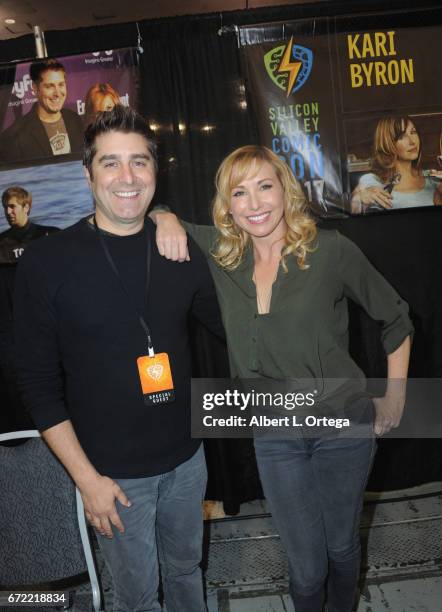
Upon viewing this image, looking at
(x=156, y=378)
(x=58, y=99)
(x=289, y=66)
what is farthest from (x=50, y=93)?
(x=156, y=378)

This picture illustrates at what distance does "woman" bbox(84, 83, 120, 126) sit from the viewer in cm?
242

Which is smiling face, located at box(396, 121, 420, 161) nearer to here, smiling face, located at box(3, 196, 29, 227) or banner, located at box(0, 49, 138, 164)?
banner, located at box(0, 49, 138, 164)

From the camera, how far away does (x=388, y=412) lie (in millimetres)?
1673

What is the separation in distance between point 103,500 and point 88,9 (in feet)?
19.1

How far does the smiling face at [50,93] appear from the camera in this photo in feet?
7.91

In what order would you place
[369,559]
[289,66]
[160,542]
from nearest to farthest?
[160,542] < [369,559] < [289,66]

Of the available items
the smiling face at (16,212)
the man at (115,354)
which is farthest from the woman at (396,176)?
the smiling face at (16,212)

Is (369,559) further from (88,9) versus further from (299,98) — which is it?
(88,9)

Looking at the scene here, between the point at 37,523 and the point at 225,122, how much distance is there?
197 cm

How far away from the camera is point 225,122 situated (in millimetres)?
2512

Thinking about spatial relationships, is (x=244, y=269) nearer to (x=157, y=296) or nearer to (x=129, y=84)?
(x=157, y=296)

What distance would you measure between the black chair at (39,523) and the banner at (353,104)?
1.74 metres

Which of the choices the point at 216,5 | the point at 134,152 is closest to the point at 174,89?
the point at 134,152

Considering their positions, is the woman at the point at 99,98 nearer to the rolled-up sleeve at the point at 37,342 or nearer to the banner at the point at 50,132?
the banner at the point at 50,132
